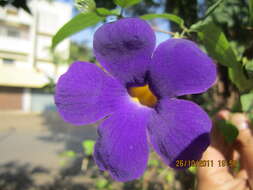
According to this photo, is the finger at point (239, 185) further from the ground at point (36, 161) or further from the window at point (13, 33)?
the window at point (13, 33)

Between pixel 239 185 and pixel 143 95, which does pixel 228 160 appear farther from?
pixel 143 95

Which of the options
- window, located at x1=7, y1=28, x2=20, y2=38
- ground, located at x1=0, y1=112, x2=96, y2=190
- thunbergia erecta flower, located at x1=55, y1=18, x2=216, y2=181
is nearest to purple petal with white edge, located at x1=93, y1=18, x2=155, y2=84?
thunbergia erecta flower, located at x1=55, y1=18, x2=216, y2=181

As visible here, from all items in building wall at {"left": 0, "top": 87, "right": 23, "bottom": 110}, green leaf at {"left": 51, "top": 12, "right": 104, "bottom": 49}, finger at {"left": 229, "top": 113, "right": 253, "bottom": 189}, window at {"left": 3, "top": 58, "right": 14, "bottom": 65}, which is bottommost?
building wall at {"left": 0, "top": 87, "right": 23, "bottom": 110}

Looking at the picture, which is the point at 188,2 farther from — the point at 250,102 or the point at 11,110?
the point at 11,110

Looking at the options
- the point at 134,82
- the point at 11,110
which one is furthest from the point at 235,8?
the point at 11,110

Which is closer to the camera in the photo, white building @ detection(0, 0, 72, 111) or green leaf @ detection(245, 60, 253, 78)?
green leaf @ detection(245, 60, 253, 78)

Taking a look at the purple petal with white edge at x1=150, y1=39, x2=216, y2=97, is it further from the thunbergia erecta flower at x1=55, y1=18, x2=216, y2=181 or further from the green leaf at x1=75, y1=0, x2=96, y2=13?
the green leaf at x1=75, y1=0, x2=96, y2=13

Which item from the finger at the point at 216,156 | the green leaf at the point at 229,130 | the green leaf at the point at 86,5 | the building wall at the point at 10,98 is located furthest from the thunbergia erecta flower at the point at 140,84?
the building wall at the point at 10,98
